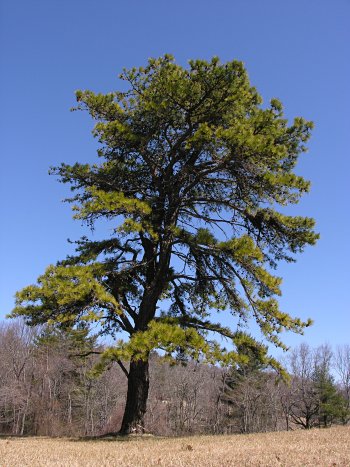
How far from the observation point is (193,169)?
1355cm

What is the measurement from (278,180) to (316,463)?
7.35m

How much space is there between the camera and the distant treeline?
139ft

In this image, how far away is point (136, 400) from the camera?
40.0ft

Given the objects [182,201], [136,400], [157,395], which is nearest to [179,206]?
[182,201]

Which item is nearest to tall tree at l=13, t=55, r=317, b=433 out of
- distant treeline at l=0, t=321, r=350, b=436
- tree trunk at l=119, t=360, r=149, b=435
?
tree trunk at l=119, t=360, r=149, b=435

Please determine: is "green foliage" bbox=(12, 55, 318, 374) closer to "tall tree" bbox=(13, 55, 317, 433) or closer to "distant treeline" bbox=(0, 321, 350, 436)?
"tall tree" bbox=(13, 55, 317, 433)

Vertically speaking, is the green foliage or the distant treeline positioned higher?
the green foliage

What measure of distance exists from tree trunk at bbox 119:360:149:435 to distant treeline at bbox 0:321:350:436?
80.5 feet

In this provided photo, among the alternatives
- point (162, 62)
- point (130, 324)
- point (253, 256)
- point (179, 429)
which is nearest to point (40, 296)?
point (130, 324)

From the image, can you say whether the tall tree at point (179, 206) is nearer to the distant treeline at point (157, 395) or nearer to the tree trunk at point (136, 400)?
the tree trunk at point (136, 400)

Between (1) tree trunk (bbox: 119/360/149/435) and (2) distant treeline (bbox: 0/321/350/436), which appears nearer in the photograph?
(1) tree trunk (bbox: 119/360/149/435)

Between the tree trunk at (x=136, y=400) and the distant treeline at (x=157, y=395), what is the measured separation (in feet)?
80.5

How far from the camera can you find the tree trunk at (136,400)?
12.0 m

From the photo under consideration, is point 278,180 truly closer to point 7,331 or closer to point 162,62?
point 162,62
